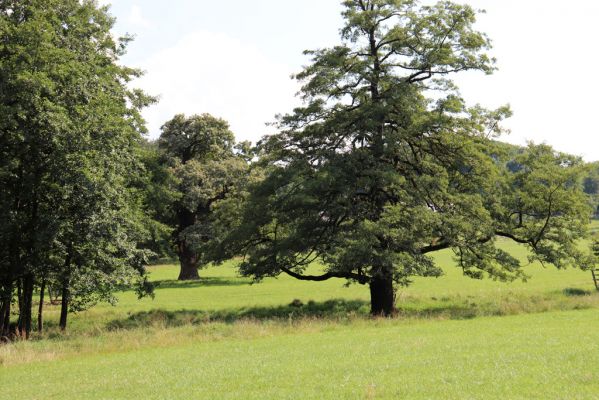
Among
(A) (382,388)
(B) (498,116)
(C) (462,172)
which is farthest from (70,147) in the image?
(B) (498,116)

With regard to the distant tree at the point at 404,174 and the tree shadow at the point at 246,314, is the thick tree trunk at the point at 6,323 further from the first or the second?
the distant tree at the point at 404,174

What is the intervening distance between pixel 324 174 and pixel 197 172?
27.8 meters

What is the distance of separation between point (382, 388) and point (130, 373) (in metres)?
7.04

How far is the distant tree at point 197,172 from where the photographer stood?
4909cm

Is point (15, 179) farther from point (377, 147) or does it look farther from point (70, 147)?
point (377, 147)

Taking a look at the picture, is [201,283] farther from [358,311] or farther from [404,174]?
[404,174]

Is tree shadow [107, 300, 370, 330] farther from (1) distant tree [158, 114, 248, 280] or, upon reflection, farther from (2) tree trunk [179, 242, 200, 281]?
(2) tree trunk [179, 242, 200, 281]

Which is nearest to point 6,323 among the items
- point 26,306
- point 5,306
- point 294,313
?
point 5,306

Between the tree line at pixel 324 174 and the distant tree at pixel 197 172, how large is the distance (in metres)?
19.7

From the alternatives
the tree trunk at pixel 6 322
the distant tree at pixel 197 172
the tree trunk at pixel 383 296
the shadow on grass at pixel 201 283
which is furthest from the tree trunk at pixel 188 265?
the tree trunk at pixel 383 296

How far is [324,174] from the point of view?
2367 cm

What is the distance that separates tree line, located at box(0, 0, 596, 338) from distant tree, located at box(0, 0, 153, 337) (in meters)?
0.08

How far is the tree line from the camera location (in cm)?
2177

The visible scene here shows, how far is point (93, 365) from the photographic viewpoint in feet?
51.4
